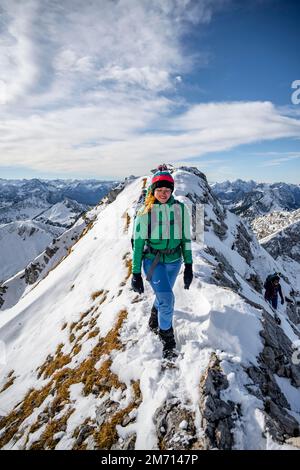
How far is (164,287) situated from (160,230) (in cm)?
159

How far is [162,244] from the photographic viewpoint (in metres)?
8.57

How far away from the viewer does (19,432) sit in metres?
9.61

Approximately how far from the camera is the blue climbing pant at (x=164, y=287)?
8484 millimetres

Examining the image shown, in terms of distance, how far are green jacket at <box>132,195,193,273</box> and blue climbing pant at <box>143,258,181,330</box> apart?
20 centimetres

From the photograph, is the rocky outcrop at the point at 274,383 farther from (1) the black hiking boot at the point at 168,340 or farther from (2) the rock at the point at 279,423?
(1) the black hiking boot at the point at 168,340

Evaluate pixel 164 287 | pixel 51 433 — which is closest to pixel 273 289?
pixel 164 287

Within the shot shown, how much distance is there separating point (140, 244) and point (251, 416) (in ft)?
15.7

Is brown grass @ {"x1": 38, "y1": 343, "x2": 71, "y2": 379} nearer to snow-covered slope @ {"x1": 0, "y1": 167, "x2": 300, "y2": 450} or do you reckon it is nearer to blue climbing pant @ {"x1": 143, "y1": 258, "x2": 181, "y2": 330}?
snow-covered slope @ {"x1": 0, "y1": 167, "x2": 300, "y2": 450}

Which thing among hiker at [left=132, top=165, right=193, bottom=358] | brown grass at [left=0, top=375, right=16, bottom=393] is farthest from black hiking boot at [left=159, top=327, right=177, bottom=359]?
brown grass at [left=0, top=375, right=16, bottom=393]

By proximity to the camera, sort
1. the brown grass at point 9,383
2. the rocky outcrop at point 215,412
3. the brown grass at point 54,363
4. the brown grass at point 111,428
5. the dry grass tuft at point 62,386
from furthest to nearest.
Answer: the brown grass at point 9,383, the brown grass at point 54,363, the dry grass tuft at point 62,386, the brown grass at point 111,428, the rocky outcrop at point 215,412

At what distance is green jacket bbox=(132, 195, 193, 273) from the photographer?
27.9 feet

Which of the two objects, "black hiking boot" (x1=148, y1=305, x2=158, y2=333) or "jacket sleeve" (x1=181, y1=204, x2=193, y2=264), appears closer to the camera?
"jacket sleeve" (x1=181, y1=204, x2=193, y2=264)

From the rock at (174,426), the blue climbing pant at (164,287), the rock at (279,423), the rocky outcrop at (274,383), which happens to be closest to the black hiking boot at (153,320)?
the blue climbing pant at (164,287)

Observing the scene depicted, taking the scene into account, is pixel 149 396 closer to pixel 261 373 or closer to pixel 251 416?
pixel 251 416
